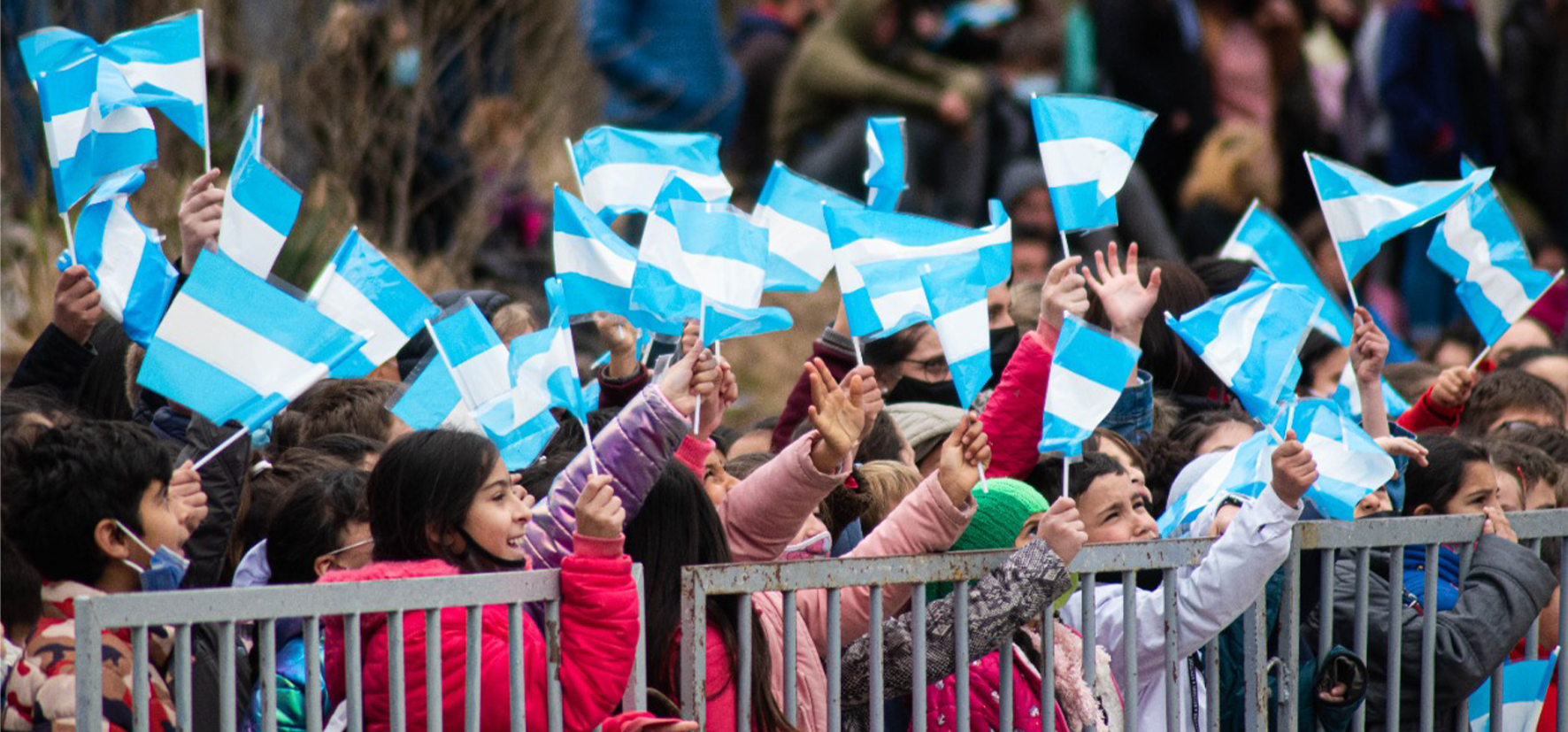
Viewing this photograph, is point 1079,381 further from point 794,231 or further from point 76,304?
point 76,304

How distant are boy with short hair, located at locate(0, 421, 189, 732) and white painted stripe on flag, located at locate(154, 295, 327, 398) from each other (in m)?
0.22

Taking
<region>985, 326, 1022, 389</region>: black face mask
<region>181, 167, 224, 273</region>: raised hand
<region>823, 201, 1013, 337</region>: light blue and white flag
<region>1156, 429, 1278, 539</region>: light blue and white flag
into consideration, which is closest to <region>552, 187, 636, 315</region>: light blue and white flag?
<region>823, 201, 1013, 337</region>: light blue and white flag

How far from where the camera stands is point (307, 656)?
3.48 metres

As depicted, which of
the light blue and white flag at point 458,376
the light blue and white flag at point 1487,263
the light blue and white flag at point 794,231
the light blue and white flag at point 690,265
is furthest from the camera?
the light blue and white flag at point 1487,263

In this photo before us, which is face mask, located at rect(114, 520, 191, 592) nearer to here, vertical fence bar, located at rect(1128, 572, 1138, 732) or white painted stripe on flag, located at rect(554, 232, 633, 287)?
white painted stripe on flag, located at rect(554, 232, 633, 287)

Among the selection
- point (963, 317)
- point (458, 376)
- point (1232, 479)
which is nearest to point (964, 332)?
point (963, 317)

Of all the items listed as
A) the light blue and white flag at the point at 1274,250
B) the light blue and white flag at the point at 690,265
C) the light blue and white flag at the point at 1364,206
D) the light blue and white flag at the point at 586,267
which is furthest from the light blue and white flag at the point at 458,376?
the light blue and white flag at the point at 1274,250

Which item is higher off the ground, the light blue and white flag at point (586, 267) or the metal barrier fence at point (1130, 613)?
the light blue and white flag at point (586, 267)

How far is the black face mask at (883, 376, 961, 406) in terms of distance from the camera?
20.7ft

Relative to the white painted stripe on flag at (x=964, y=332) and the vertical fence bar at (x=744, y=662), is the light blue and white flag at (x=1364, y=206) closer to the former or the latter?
the white painted stripe on flag at (x=964, y=332)

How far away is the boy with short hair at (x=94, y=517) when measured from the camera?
3.95 meters

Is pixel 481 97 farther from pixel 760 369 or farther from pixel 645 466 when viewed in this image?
pixel 645 466

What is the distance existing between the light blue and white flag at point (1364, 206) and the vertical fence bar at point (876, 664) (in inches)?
94.2

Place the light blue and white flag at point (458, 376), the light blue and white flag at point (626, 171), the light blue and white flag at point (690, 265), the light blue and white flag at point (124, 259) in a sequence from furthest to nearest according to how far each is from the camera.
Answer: the light blue and white flag at point (626, 171), the light blue and white flag at point (124, 259), the light blue and white flag at point (690, 265), the light blue and white flag at point (458, 376)
